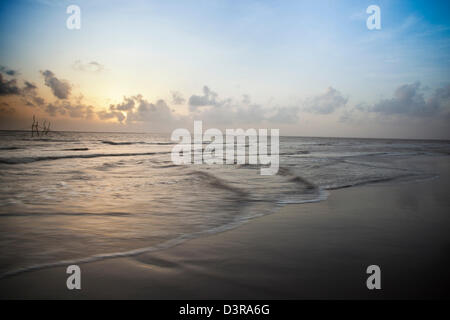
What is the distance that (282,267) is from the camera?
2.97 meters

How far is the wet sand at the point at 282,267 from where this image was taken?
249cm

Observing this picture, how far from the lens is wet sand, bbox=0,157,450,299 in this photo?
8.16ft

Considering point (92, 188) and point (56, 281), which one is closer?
point (56, 281)

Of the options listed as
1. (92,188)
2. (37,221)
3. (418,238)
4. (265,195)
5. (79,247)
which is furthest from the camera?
(92,188)

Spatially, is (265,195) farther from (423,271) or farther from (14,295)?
(14,295)

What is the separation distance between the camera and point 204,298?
2.43 m

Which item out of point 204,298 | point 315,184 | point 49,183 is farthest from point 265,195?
point 49,183

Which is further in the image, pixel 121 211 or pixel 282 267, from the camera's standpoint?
pixel 121 211

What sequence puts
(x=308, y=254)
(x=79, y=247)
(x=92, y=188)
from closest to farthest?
(x=308, y=254), (x=79, y=247), (x=92, y=188)

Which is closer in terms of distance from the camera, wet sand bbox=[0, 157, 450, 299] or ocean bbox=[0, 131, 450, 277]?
wet sand bbox=[0, 157, 450, 299]

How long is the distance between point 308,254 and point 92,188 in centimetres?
707

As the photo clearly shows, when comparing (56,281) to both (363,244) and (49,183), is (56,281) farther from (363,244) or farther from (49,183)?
(49,183)

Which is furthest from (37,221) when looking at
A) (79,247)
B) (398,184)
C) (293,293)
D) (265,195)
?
(398,184)

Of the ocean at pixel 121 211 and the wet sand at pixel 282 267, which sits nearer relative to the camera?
the wet sand at pixel 282 267
